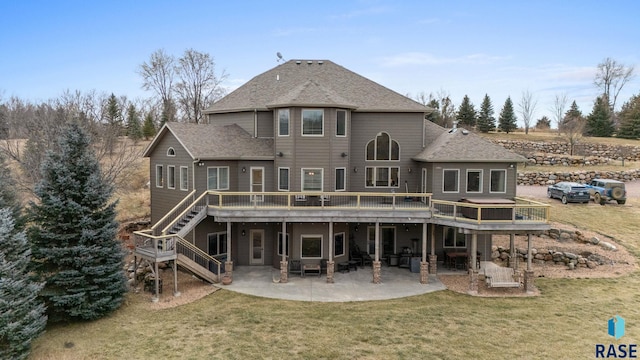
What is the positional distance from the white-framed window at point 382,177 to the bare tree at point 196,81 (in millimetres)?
25494

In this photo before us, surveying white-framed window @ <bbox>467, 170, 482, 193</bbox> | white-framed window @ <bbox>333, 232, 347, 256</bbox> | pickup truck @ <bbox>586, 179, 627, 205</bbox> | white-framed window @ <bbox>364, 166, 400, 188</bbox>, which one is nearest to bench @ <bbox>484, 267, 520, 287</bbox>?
white-framed window @ <bbox>467, 170, 482, 193</bbox>

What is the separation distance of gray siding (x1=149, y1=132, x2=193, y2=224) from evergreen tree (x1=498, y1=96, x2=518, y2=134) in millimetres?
52152

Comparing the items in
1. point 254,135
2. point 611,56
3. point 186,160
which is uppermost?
point 611,56

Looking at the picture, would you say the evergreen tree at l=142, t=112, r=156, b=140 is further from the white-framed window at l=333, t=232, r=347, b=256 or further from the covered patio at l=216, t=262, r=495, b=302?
the white-framed window at l=333, t=232, r=347, b=256

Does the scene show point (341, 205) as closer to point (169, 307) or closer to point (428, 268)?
point (428, 268)

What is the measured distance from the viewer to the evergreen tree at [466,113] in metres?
54.8

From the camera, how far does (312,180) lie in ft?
62.0

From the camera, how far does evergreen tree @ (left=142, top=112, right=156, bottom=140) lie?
48375 millimetres

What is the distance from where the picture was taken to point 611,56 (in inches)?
2712

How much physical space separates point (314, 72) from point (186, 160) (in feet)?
31.6

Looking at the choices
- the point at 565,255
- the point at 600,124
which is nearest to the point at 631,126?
the point at 600,124

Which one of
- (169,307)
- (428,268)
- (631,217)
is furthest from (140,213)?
(631,217)

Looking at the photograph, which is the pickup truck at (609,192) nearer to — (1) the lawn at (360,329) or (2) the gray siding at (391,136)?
(1) the lawn at (360,329)

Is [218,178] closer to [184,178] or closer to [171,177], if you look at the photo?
[184,178]
